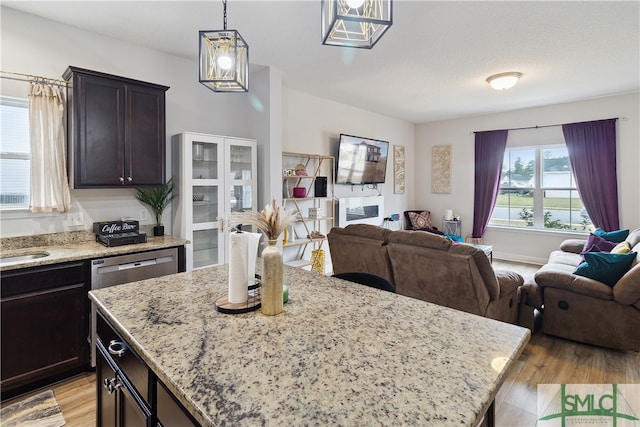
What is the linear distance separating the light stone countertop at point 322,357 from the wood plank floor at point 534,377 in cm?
125

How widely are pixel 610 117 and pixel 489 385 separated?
6176 mm

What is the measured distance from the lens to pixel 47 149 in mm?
2584

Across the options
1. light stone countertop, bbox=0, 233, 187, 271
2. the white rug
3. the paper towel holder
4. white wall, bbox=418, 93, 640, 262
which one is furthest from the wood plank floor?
white wall, bbox=418, 93, 640, 262

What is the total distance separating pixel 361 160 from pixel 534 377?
402 cm

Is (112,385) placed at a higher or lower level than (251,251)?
lower

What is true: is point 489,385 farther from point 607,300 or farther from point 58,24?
point 58,24

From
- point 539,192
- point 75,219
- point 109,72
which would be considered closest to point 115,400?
point 75,219

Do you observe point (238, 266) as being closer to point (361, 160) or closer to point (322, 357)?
point (322, 357)

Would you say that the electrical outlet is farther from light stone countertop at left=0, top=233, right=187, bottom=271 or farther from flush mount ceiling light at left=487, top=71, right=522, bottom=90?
flush mount ceiling light at left=487, top=71, right=522, bottom=90

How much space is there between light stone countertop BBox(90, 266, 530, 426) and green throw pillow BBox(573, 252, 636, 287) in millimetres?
2378

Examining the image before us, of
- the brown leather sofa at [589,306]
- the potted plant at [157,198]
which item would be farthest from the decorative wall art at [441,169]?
the potted plant at [157,198]

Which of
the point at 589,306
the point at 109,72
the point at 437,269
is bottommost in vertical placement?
the point at 589,306

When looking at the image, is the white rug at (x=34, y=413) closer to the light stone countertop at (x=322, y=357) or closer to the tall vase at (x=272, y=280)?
the light stone countertop at (x=322, y=357)

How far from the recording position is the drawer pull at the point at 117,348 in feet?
3.92
